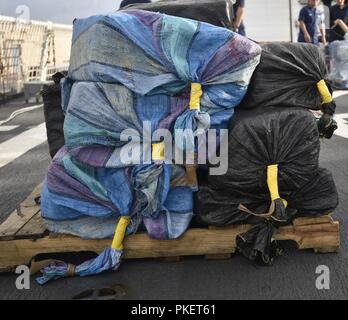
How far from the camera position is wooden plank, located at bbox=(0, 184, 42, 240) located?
275cm

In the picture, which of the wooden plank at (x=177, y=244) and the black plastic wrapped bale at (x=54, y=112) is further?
the black plastic wrapped bale at (x=54, y=112)

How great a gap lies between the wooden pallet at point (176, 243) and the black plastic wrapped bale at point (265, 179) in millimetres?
69

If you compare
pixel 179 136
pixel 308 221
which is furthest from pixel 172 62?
pixel 308 221

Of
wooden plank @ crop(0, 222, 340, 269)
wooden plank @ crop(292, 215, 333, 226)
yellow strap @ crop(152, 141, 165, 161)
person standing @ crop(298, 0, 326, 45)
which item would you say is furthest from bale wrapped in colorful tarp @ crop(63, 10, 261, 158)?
person standing @ crop(298, 0, 326, 45)

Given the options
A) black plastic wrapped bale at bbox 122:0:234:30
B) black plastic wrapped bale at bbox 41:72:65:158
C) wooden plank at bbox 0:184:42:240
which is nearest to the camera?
wooden plank at bbox 0:184:42:240

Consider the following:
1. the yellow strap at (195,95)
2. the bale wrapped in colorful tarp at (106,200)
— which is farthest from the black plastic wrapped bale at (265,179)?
the yellow strap at (195,95)

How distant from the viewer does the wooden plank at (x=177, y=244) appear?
2627 millimetres

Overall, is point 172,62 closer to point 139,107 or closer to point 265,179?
point 139,107

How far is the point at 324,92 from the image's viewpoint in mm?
2605

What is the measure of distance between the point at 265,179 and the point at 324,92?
60 cm

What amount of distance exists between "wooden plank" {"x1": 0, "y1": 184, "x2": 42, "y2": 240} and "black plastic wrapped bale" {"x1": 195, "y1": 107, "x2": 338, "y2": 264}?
1.10 m

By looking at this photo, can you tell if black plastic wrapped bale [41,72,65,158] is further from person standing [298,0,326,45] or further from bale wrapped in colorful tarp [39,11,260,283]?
person standing [298,0,326,45]

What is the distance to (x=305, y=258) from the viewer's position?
2.65 metres

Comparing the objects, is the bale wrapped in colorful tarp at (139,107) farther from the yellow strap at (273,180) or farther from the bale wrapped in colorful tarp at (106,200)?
the yellow strap at (273,180)
